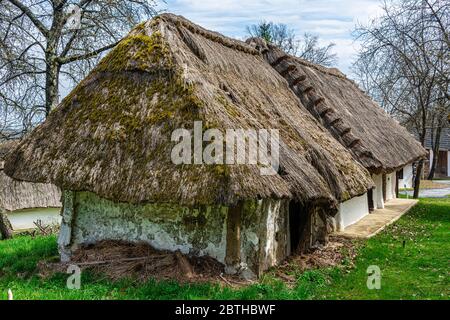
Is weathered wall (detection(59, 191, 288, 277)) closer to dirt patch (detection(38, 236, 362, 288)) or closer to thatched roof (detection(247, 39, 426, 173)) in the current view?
dirt patch (detection(38, 236, 362, 288))

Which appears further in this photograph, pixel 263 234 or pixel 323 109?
pixel 323 109

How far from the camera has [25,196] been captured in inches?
878

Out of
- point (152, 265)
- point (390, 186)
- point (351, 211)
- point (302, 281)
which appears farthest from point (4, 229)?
point (390, 186)

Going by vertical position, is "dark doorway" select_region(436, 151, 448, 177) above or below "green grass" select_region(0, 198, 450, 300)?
above

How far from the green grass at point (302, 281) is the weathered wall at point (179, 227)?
0.50m

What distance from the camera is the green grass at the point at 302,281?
6.86m

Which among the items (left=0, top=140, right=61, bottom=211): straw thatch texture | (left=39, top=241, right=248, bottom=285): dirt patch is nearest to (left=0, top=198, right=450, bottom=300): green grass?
(left=39, top=241, right=248, bottom=285): dirt patch

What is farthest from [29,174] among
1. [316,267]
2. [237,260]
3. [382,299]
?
[382,299]

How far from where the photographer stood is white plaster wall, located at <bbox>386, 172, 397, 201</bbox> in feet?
63.4

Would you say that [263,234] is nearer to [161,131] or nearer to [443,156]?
[161,131]

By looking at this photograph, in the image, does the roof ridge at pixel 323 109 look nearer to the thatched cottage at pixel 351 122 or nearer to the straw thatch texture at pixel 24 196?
the thatched cottage at pixel 351 122

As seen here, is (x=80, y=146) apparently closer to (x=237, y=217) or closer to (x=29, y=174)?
(x=29, y=174)

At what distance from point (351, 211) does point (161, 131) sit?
24.8 feet

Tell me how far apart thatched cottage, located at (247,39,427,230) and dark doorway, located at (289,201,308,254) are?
7.86 ft
